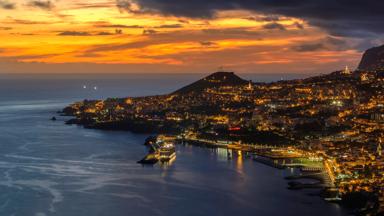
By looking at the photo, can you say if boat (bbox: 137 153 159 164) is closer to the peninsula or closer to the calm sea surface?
the calm sea surface

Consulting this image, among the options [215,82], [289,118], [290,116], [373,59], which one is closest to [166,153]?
[289,118]

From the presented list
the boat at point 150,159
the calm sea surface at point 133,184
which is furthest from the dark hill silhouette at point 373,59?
the boat at point 150,159

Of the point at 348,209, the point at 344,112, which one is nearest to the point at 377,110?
the point at 344,112

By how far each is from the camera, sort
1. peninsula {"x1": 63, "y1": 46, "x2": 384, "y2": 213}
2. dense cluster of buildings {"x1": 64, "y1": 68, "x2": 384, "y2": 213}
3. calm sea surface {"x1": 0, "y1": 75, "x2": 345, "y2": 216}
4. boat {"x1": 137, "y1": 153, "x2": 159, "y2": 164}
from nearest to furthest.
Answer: calm sea surface {"x1": 0, "y1": 75, "x2": 345, "y2": 216} < peninsula {"x1": 63, "y1": 46, "x2": 384, "y2": 213} < dense cluster of buildings {"x1": 64, "y1": 68, "x2": 384, "y2": 213} < boat {"x1": 137, "y1": 153, "x2": 159, "y2": 164}

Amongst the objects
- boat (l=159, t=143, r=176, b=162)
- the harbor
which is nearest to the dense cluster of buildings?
the harbor

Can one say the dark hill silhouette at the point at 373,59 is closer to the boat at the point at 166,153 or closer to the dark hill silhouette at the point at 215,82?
the dark hill silhouette at the point at 215,82
